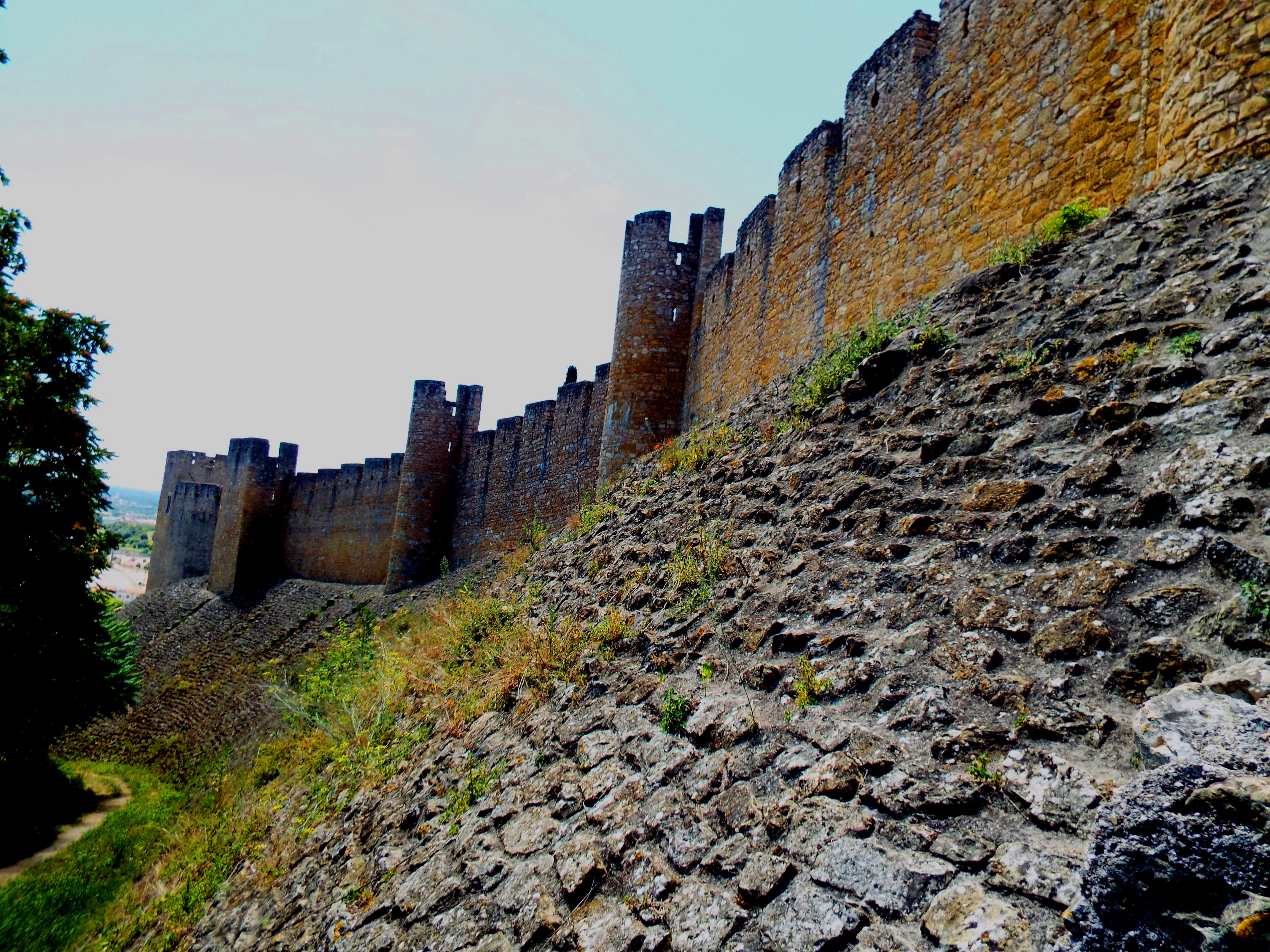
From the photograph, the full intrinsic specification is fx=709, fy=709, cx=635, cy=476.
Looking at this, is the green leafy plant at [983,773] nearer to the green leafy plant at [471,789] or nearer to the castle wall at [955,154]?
the green leafy plant at [471,789]

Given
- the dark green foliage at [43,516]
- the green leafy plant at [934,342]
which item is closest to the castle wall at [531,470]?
the dark green foliage at [43,516]

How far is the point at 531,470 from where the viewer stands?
18422 mm

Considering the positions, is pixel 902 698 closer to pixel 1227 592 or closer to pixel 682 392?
pixel 1227 592

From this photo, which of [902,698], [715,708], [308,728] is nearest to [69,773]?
[308,728]

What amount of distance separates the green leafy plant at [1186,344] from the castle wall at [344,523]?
20606 mm

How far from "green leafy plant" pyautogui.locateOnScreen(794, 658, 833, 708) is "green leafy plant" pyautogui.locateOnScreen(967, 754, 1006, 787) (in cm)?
78

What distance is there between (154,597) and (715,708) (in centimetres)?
2929

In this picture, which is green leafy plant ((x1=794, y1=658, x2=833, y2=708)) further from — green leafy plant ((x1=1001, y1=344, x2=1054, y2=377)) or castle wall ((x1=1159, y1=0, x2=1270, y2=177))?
castle wall ((x1=1159, y1=0, x2=1270, y2=177))

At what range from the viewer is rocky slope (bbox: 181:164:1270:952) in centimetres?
167

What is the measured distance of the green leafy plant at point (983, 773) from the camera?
199cm

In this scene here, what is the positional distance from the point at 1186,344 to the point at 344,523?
2397 cm

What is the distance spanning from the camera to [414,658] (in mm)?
7504

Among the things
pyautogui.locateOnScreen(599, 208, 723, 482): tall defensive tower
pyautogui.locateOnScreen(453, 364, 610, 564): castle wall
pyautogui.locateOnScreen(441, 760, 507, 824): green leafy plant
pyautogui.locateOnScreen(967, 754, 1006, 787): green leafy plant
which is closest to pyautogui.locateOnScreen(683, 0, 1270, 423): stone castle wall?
pyautogui.locateOnScreen(599, 208, 723, 482): tall defensive tower

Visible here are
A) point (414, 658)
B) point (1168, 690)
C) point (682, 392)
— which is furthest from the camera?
point (682, 392)
